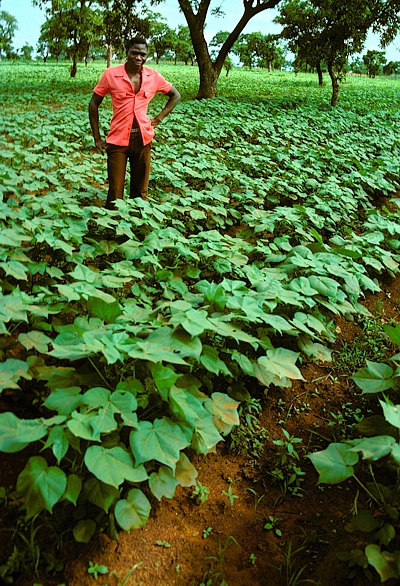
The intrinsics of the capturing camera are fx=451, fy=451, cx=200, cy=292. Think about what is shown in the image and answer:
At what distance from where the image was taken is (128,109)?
4.55 meters

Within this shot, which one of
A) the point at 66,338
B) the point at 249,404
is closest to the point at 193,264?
the point at 249,404

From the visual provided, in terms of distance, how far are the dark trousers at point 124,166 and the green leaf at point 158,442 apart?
3327 mm

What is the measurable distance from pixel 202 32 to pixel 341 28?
13.8 feet

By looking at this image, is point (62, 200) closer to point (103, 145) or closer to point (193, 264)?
point (103, 145)

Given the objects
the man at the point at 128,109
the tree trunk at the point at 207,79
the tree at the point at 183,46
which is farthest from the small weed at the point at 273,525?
the tree at the point at 183,46

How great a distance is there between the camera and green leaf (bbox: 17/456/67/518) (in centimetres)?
159

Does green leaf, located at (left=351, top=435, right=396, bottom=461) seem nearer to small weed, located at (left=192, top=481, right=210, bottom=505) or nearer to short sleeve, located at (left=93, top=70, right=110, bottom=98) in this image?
small weed, located at (left=192, top=481, right=210, bottom=505)

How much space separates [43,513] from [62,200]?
132 inches

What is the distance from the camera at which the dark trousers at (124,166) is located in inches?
184

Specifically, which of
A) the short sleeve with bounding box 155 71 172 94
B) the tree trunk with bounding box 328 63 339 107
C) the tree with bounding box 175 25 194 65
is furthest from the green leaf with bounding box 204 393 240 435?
the tree with bounding box 175 25 194 65

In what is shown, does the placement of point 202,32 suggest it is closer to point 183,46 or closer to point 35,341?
point 35,341

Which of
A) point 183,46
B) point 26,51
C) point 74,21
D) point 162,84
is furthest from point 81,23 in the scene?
point 26,51

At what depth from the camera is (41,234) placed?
324cm

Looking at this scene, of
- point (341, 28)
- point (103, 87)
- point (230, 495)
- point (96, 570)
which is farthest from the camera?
point (341, 28)
